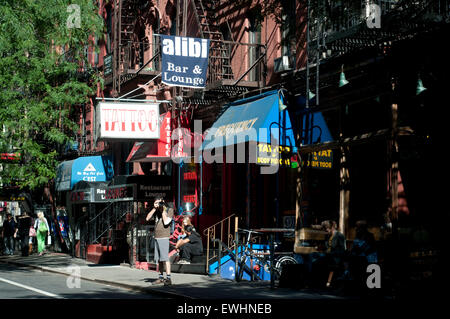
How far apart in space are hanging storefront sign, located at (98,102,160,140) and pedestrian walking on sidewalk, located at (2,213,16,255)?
Answer: 11.0 meters

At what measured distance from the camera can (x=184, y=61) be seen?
2112 centimetres

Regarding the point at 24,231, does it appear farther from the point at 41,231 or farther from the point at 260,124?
the point at 260,124

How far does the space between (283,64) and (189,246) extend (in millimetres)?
5359

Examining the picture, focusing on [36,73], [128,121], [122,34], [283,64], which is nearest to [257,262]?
[283,64]

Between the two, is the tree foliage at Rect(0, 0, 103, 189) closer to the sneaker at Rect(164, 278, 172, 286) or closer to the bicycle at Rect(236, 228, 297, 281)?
the bicycle at Rect(236, 228, 297, 281)

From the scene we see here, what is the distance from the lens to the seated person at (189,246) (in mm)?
20844

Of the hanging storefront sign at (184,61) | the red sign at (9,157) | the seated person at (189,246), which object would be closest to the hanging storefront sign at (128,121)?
the hanging storefront sign at (184,61)

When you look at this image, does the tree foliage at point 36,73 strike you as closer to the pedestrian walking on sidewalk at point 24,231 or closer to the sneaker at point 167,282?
the pedestrian walking on sidewalk at point 24,231

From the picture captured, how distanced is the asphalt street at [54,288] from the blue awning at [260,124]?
5.11 m
